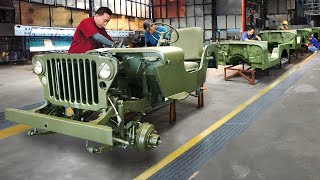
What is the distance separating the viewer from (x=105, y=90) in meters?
2.75

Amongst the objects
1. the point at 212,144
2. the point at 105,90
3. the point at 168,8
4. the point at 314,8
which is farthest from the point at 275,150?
the point at 168,8

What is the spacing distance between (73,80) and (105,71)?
0.42 metres

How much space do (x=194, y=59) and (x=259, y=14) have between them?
56.6 feet

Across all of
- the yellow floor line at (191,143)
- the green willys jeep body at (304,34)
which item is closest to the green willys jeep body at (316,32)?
the green willys jeep body at (304,34)

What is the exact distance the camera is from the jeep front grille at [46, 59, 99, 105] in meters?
2.83

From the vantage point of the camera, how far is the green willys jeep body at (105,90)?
105 inches

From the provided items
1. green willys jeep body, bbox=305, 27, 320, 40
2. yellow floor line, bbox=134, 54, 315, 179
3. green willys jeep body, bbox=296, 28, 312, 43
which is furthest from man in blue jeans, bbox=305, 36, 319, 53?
yellow floor line, bbox=134, 54, 315, 179

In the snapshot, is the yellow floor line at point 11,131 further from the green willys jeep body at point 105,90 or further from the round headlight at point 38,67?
the round headlight at point 38,67

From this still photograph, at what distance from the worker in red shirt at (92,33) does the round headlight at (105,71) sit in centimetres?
125

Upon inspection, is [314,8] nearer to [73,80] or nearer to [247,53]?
[247,53]

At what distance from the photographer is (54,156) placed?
3.17 meters

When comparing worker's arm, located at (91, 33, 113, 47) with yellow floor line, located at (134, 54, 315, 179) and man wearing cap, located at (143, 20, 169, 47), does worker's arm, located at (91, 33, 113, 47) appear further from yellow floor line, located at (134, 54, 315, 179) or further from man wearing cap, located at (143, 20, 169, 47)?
yellow floor line, located at (134, 54, 315, 179)

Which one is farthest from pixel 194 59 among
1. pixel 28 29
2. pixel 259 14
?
pixel 259 14

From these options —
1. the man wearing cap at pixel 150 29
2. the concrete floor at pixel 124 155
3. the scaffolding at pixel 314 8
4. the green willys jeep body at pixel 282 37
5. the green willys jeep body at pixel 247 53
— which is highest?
the scaffolding at pixel 314 8
